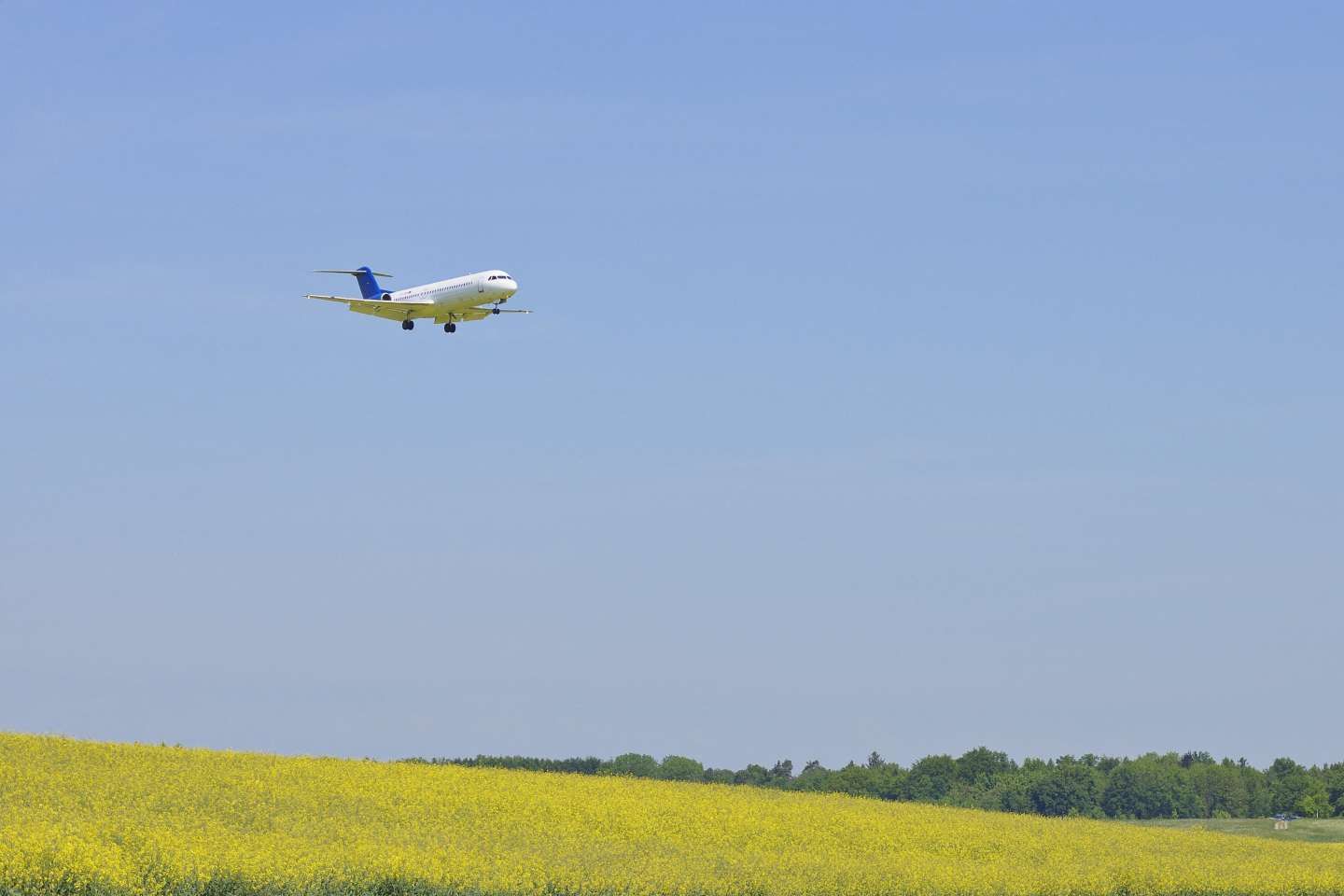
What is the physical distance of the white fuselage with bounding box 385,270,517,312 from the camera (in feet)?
223

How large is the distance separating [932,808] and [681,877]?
2508 cm

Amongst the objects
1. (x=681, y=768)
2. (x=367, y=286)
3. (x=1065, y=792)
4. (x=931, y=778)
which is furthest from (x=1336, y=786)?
(x=367, y=286)

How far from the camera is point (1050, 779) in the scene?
115m

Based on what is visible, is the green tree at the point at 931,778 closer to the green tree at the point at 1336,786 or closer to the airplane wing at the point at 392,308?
the green tree at the point at 1336,786

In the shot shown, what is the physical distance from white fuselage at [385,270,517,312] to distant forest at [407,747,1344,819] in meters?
42.7

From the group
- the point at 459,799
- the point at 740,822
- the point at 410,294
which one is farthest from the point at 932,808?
the point at 410,294

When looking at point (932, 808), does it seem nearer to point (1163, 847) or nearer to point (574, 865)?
point (1163, 847)

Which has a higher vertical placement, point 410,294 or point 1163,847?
point 410,294

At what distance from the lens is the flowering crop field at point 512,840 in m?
35.3

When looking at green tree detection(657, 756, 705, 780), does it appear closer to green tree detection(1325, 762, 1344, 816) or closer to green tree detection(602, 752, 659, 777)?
green tree detection(602, 752, 659, 777)

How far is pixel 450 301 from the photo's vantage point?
68188 mm

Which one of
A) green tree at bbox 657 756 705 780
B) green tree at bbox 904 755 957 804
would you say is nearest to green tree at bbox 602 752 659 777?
green tree at bbox 657 756 705 780

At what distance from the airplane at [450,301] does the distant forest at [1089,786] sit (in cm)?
4247

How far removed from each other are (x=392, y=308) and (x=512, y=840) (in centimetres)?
2974
